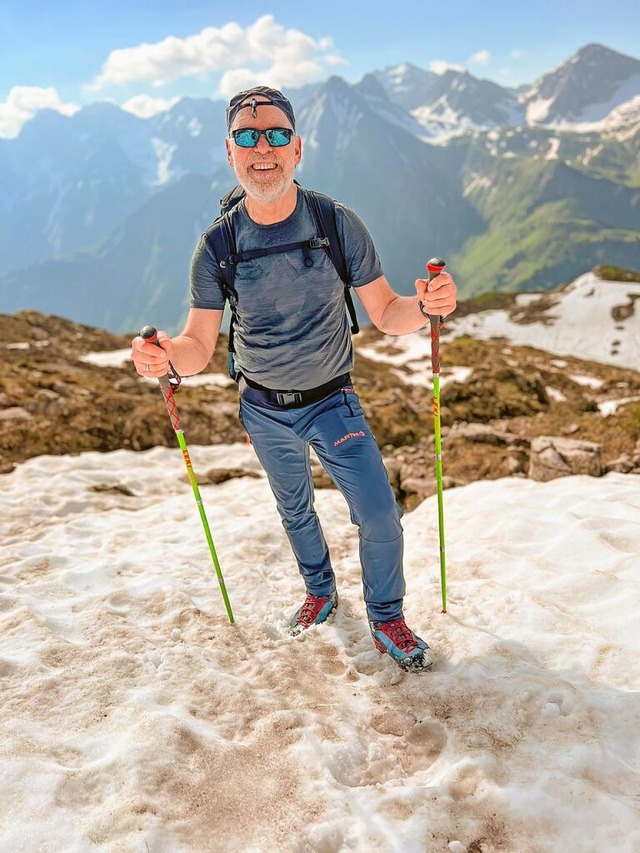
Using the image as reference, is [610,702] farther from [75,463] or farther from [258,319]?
[75,463]

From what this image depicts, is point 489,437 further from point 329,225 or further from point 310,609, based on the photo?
point 329,225

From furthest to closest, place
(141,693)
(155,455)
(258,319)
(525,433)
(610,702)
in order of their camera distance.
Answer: (525,433)
(155,455)
(258,319)
(141,693)
(610,702)

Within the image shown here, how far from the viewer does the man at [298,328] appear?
489 centimetres

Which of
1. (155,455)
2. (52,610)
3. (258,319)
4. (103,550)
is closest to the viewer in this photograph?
(258,319)

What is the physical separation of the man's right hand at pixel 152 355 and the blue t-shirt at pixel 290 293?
0.55 meters

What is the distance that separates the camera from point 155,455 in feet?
46.2

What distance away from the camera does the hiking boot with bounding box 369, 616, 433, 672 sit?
17.2ft

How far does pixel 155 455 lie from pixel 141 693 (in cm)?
980

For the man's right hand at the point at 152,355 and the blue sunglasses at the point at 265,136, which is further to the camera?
the man's right hand at the point at 152,355

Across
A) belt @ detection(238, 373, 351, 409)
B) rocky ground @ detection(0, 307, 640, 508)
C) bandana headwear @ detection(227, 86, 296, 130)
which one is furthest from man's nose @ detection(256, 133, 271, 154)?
rocky ground @ detection(0, 307, 640, 508)

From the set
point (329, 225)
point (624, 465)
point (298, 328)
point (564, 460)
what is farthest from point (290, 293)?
point (624, 465)

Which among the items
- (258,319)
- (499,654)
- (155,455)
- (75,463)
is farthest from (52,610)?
(155,455)

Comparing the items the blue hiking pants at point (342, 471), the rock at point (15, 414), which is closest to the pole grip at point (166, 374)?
the blue hiking pants at point (342, 471)

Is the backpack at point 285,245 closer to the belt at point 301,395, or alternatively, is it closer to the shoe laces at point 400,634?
the belt at point 301,395
